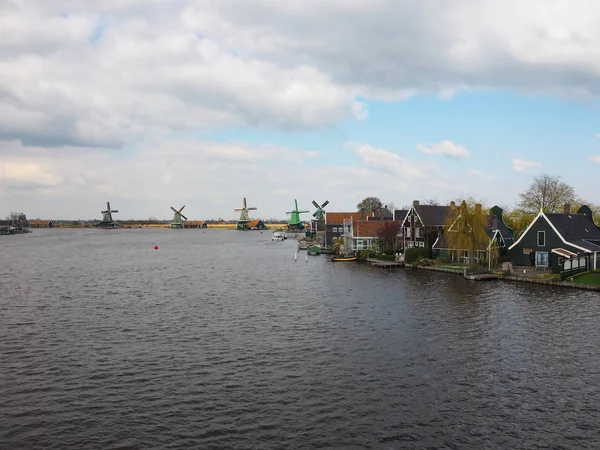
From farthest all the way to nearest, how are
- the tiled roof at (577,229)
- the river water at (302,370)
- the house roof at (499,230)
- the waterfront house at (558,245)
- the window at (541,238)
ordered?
1. the house roof at (499,230)
2. the window at (541,238)
3. the tiled roof at (577,229)
4. the waterfront house at (558,245)
5. the river water at (302,370)

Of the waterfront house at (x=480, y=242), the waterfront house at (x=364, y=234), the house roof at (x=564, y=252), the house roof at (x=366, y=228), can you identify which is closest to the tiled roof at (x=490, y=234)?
the waterfront house at (x=480, y=242)

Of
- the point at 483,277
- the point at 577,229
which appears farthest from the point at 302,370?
the point at 577,229

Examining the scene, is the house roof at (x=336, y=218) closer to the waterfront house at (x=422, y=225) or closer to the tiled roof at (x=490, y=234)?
the waterfront house at (x=422, y=225)

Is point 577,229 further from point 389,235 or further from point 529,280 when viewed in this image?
point 389,235

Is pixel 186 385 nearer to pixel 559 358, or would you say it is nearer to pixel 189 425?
pixel 189 425

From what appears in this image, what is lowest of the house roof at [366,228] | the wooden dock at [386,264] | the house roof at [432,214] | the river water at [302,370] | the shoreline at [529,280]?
the river water at [302,370]

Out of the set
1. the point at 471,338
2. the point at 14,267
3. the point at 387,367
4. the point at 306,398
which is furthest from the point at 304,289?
the point at 14,267
